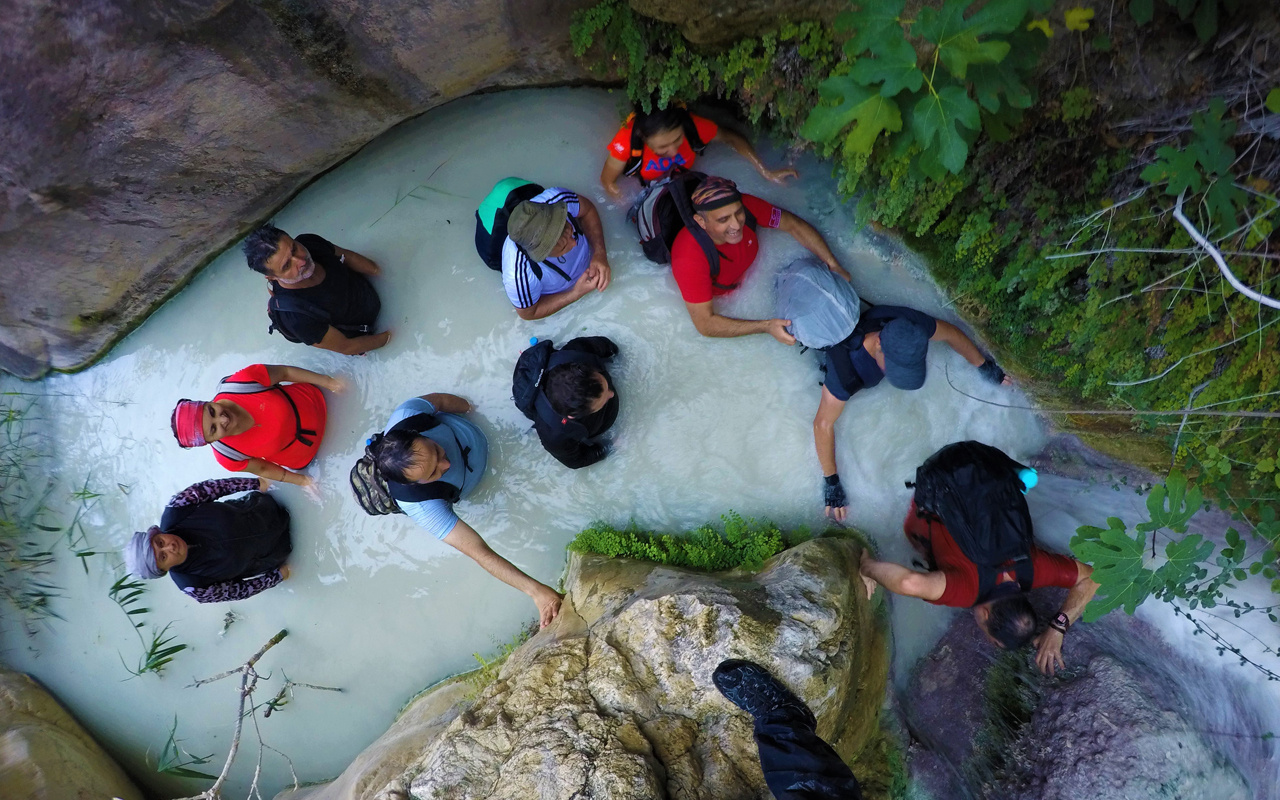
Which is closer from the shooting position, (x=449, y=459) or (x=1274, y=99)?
(x=1274, y=99)

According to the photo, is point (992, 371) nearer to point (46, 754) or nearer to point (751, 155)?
point (751, 155)

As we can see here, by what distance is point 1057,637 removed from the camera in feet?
14.2

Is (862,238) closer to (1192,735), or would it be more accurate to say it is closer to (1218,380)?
(1218,380)

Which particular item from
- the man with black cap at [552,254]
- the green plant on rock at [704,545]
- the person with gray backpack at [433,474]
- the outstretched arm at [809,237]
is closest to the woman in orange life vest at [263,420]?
the person with gray backpack at [433,474]

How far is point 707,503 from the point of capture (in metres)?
5.07

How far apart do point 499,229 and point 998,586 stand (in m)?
4.06

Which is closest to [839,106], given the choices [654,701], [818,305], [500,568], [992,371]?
[818,305]

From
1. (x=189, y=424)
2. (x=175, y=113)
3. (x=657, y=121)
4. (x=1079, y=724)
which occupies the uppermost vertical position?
(x=175, y=113)

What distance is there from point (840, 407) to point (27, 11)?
5.62 meters

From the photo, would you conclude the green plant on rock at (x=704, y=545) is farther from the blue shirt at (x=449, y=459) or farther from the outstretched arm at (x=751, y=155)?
the outstretched arm at (x=751, y=155)

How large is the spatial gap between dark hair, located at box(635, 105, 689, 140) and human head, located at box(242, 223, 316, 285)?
245 centimetres

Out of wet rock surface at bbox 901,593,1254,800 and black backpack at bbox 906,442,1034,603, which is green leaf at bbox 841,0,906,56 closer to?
black backpack at bbox 906,442,1034,603

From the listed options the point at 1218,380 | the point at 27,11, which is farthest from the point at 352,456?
the point at 1218,380

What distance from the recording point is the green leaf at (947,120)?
274cm
